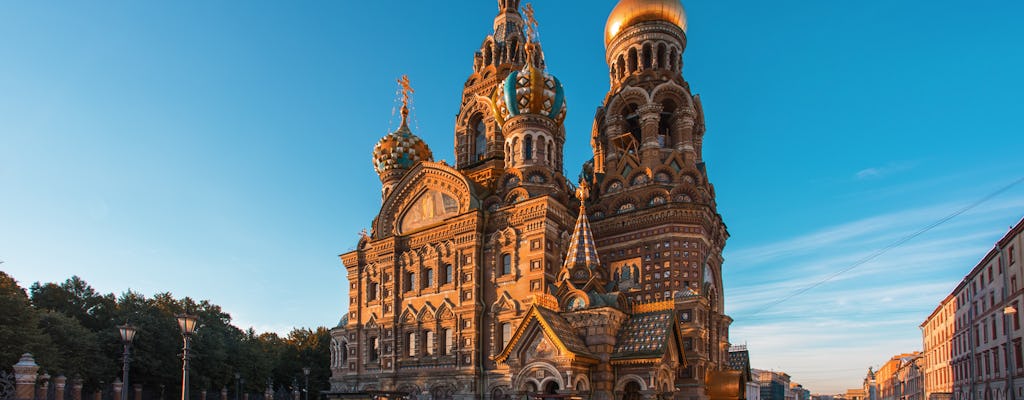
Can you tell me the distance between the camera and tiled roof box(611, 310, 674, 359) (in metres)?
18.2

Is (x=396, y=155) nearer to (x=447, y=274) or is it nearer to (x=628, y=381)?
(x=447, y=274)

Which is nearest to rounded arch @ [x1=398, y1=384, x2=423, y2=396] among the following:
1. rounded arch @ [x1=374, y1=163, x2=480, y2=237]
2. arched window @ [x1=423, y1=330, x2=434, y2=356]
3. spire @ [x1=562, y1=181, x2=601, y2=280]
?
arched window @ [x1=423, y1=330, x2=434, y2=356]

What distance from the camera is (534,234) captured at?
26.0 m

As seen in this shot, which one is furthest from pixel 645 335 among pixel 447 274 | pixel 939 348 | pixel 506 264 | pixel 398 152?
pixel 939 348

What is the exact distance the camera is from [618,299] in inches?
768

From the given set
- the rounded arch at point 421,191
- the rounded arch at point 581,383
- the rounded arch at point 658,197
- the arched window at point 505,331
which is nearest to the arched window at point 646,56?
the rounded arch at point 658,197

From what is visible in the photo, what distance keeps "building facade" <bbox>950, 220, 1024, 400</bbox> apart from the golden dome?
16.2 meters

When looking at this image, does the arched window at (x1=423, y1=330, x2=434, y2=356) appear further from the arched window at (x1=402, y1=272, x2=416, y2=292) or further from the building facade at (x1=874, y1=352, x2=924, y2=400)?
the building facade at (x1=874, y1=352, x2=924, y2=400)

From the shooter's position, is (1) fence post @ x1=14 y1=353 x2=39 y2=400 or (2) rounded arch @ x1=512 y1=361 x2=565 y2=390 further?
(2) rounded arch @ x1=512 y1=361 x2=565 y2=390

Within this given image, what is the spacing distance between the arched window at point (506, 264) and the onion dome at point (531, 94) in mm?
6056

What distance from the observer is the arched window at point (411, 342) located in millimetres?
29000

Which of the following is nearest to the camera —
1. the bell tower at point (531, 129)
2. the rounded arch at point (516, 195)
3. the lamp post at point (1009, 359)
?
the lamp post at point (1009, 359)

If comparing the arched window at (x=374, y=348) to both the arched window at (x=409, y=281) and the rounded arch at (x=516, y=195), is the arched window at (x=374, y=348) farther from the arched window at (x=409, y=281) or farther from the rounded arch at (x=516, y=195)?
the rounded arch at (x=516, y=195)

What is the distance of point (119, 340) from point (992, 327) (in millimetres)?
40358
